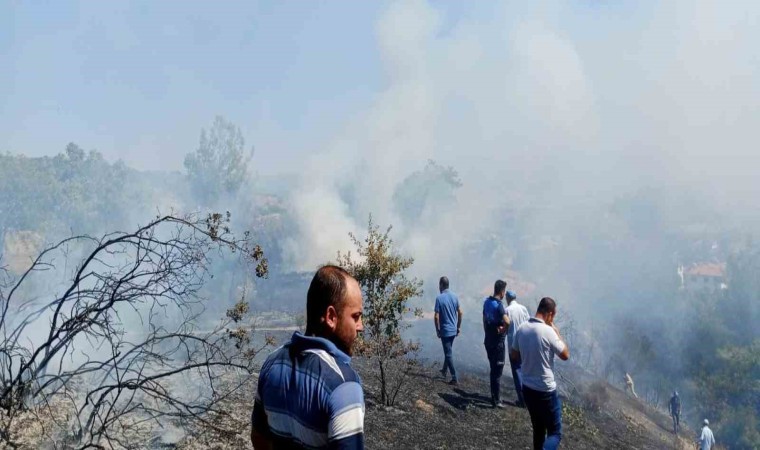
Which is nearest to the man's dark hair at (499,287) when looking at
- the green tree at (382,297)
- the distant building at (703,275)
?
the green tree at (382,297)

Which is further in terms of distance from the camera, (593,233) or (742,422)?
(593,233)

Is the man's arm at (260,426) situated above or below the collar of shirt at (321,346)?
below

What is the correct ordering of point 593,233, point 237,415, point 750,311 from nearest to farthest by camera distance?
point 237,415 < point 750,311 < point 593,233

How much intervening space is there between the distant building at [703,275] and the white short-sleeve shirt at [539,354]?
56603mm

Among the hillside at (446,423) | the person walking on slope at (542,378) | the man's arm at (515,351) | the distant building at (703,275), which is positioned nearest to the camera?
the person walking on slope at (542,378)

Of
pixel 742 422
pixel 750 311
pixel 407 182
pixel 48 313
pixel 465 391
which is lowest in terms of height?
pixel 742 422

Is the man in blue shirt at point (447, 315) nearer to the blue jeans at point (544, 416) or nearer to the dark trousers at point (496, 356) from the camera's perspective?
the dark trousers at point (496, 356)

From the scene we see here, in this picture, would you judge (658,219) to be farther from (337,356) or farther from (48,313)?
(337,356)

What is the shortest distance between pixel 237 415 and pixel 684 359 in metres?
40.2

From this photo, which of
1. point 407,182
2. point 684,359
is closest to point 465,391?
point 684,359

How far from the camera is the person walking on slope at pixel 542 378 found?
5199mm

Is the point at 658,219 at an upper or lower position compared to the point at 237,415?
upper

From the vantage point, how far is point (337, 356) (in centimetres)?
198

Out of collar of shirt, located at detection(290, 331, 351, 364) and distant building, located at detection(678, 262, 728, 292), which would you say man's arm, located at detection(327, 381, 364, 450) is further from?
distant building, located at detection(678, 262, 728, 292)
